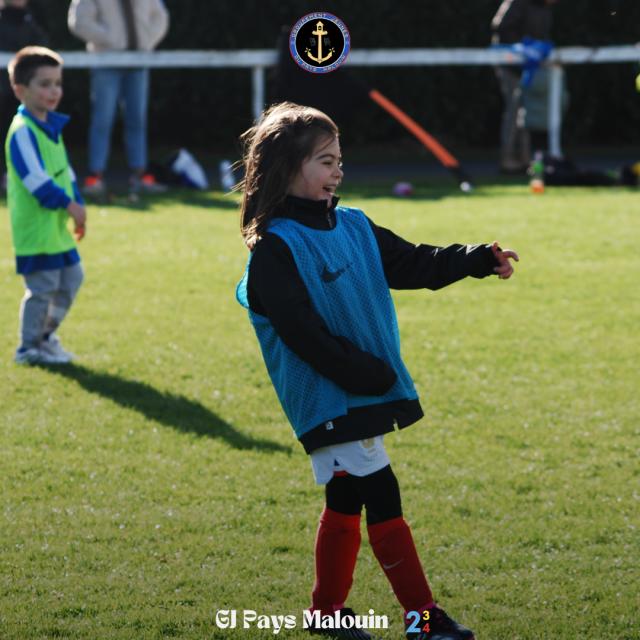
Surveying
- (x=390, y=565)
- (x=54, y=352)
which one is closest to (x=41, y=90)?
(x=54, y=352)

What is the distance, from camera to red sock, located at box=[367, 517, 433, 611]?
4.09 meters

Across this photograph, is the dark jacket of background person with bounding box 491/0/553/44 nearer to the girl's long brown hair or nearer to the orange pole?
the orange pole

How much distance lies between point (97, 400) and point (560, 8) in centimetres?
1237

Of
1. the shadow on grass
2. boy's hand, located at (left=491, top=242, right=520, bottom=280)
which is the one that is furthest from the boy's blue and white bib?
the shadow on grass

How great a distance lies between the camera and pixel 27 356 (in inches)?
299

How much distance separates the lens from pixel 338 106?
15312mm

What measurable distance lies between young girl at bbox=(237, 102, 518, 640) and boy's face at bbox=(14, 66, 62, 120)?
132 inches

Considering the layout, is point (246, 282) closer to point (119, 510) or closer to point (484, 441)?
point (119, 510)

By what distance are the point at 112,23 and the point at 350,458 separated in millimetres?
10917

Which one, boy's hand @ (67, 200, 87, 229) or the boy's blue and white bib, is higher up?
the boy's blue and white bib

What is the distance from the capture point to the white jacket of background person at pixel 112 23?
13.9 m

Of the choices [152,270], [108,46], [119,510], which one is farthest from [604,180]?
[119,510]

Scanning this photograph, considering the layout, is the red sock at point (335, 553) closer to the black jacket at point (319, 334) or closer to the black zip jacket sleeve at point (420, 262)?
the black jacket at point (319, 334)

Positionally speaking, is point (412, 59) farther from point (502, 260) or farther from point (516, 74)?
point (502, 260)
